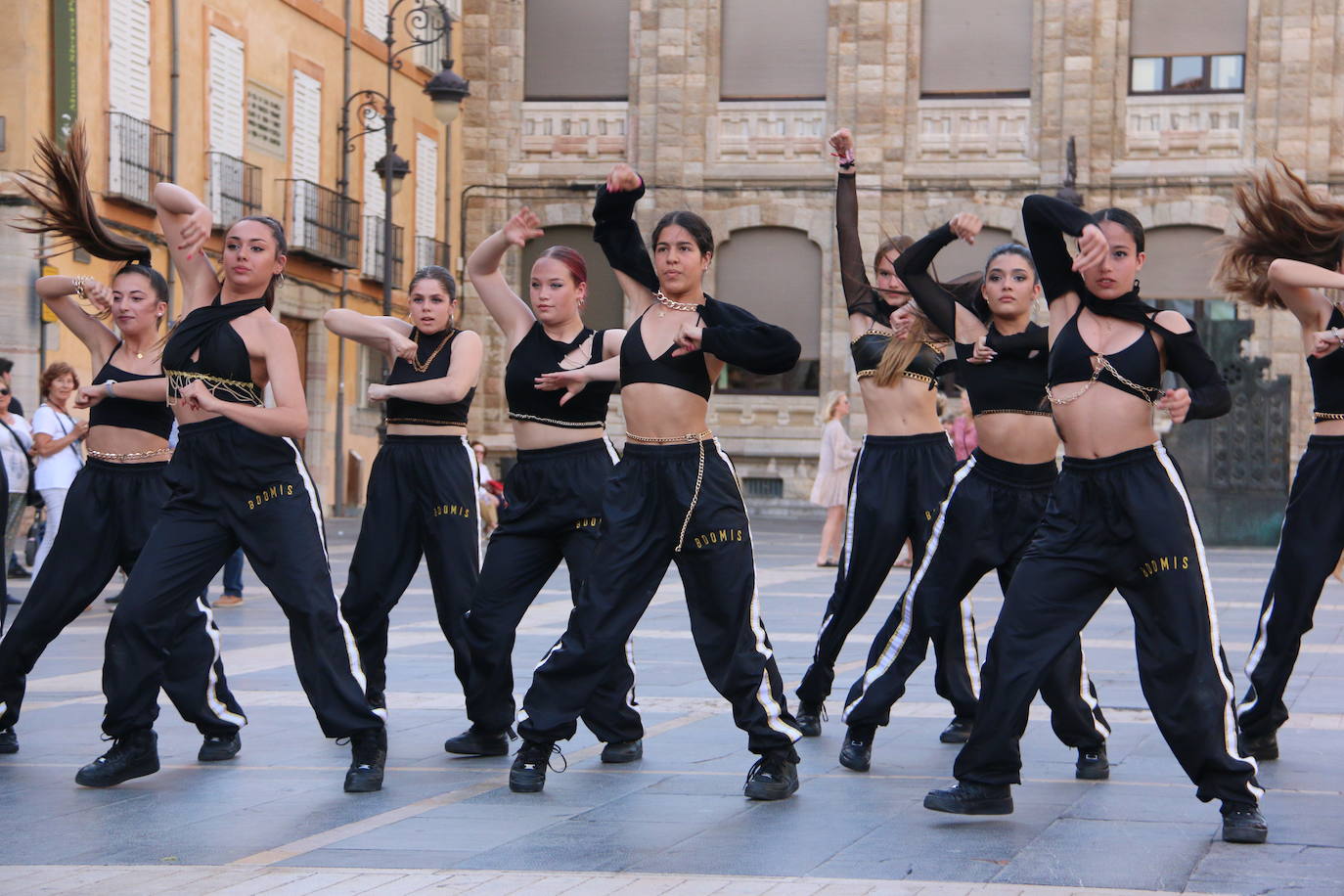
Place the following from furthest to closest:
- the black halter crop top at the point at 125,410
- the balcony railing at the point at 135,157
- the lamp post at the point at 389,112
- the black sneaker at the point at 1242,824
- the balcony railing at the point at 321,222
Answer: the balcony railing at the point at 321,222
the lamp post at the point at 389,112
the balcony railing at the point at 135,157
the black halter crop top at the point at 125,410
the black sneaker at the point at 1242,824

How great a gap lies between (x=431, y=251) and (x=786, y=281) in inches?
238

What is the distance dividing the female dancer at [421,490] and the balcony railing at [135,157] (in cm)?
1537

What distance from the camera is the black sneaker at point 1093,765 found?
23.0ft

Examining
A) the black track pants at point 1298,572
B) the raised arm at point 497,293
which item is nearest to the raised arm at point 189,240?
the raised arm at point 497,293

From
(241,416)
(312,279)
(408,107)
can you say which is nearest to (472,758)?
(241,416)

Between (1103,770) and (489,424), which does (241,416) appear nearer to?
(1103,770)

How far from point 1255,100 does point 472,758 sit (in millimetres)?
27076

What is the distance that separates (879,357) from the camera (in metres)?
8.38

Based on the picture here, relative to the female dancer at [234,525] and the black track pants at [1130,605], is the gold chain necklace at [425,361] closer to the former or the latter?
the female dancer at [234,525]

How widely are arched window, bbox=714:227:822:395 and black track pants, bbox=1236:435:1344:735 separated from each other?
2563 centimetres

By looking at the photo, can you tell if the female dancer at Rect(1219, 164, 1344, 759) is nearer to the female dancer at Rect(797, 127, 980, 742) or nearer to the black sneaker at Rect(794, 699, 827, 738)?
the female dancer at Rect(797, 127, 980, 742)

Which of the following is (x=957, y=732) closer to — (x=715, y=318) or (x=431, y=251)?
(x=715, y=318)

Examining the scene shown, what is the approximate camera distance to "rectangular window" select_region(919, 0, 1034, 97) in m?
32.6

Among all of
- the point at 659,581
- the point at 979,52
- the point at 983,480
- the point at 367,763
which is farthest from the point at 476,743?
the point at 979,52
